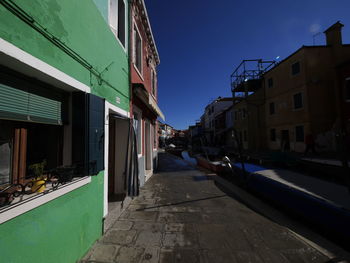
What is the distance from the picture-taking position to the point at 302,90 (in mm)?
13250

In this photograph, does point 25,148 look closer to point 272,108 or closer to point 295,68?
point 295,68

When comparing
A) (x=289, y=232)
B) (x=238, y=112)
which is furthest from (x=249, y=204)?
(x=238, y=112)

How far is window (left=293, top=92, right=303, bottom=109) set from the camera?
13.5m

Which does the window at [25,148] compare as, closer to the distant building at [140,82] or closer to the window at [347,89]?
the distant building at [140,82]

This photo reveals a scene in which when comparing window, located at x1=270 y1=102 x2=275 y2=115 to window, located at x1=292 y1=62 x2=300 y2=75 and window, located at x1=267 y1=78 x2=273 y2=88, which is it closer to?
window, located at x1=267 y1=78 x2=273 y2=88

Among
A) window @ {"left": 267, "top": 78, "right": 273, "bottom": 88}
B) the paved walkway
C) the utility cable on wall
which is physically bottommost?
the paved walkway

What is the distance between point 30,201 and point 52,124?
110cm

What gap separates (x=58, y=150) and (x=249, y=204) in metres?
4.91

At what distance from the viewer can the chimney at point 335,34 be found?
493 inches

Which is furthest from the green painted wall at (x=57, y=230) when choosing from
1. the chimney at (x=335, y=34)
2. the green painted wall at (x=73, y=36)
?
the chimney at (x=335, y=34)

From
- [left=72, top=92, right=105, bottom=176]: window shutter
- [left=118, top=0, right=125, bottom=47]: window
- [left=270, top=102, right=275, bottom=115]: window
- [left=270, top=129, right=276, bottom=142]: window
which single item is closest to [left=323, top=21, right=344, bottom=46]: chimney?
[left=270, top=102, right=275, bottom=115]: window

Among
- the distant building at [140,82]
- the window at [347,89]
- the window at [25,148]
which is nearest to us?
the window at [25,148]

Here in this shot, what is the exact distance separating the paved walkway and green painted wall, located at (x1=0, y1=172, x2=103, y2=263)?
15.1 inches

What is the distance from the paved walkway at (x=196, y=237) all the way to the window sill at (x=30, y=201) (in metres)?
1.24
